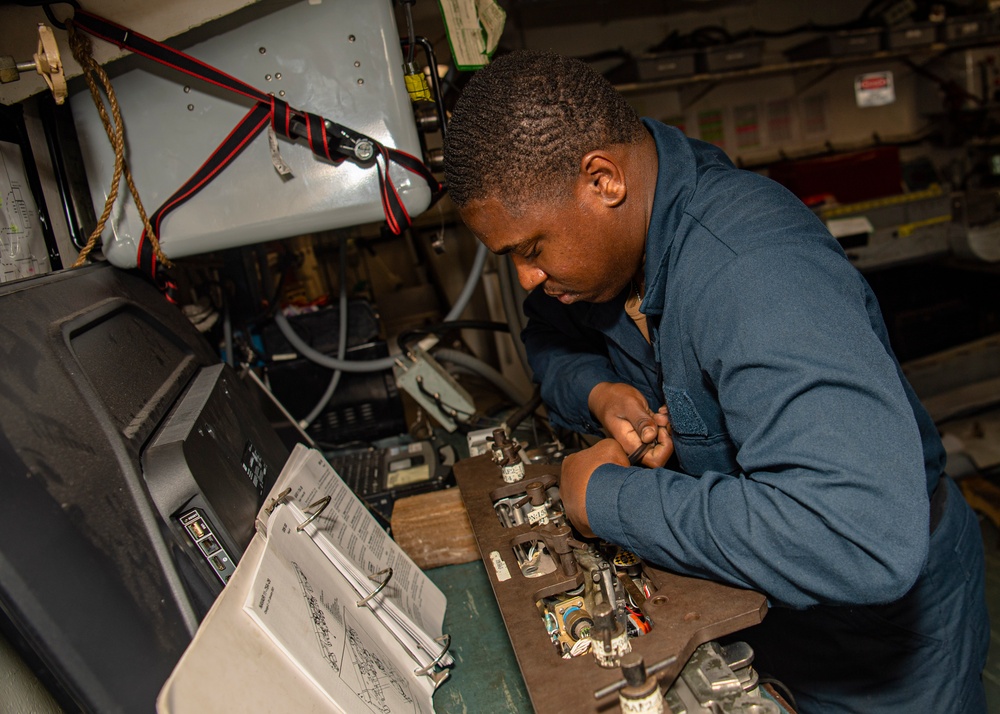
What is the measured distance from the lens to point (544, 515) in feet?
3.60

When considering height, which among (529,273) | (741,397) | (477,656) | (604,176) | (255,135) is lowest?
(477,656)

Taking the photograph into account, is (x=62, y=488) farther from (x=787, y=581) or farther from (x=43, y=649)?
(x=787, y=581)

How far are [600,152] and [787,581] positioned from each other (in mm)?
653

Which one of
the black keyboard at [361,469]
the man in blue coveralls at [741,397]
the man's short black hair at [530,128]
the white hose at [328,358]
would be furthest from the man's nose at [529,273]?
the white hose at [328,358]

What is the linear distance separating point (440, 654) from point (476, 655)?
3.5 inches

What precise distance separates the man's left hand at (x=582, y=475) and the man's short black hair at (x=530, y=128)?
1.44 ft

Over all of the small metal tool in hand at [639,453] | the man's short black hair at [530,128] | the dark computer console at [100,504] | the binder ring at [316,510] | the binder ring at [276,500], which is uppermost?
the man's short black hair at [530,128]

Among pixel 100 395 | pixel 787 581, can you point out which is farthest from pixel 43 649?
pixel 787 581

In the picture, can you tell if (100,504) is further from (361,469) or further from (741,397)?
(361,469)

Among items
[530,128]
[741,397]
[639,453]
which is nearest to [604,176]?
[530,128]

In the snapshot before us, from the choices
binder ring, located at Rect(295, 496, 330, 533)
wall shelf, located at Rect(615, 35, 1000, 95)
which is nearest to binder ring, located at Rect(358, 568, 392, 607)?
binder ring, located at Rect(295, 496, 330, 533)

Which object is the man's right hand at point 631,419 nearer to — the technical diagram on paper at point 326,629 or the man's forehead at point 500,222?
the man's forehead at point 500,222

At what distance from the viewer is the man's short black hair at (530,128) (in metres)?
0.95

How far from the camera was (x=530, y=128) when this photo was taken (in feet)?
3.12
